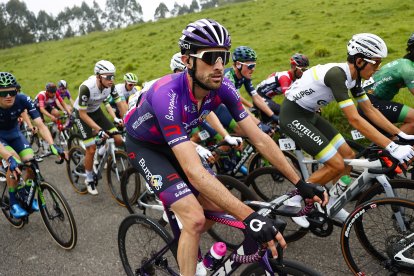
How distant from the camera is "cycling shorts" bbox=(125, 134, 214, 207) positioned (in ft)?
9.41

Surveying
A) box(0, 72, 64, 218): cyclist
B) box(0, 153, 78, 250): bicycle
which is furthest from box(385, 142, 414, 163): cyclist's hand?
box(0, 72, 64, 218): cyclist

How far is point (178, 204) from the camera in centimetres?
278

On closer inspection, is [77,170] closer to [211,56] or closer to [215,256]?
[215,256]

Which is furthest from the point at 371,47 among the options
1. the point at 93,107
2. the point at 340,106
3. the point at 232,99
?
the point at 93,107

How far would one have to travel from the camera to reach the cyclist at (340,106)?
12.3ft

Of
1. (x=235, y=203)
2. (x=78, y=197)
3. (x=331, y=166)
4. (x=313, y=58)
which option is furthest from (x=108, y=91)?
(x=313, y=58)

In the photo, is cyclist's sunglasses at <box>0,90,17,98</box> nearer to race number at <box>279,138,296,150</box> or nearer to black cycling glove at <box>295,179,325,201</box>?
race number at <box>279,138,296,150</box>

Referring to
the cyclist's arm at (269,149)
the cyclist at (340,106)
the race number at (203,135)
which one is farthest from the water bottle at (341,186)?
the race number at (203,135)

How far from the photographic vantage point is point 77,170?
6938 mm

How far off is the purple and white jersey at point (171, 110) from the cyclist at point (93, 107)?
2703 millimetres

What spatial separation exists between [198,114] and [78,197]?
4.59 meters

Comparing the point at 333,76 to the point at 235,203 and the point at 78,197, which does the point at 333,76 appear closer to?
the point at 235,203

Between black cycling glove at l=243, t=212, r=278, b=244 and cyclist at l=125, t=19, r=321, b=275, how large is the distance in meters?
0.10

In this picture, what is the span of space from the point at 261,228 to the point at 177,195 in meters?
0.97
